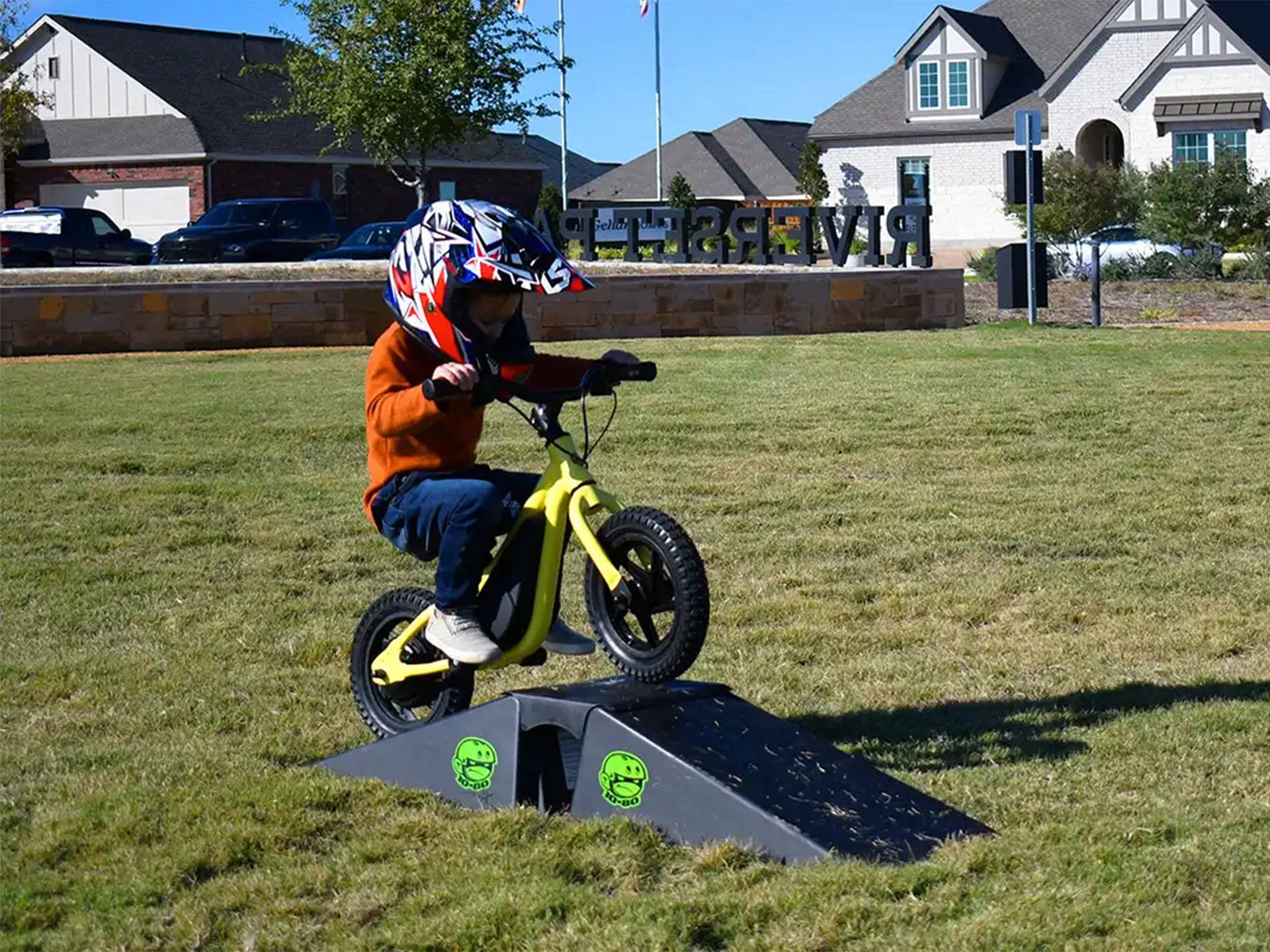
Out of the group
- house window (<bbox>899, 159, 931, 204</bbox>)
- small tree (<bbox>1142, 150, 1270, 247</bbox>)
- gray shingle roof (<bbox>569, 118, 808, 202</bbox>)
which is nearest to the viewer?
small tree (<bbox>1142, 150, 1270, 247</bbox>)

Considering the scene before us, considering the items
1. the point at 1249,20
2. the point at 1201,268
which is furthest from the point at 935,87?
the point at 1201,268

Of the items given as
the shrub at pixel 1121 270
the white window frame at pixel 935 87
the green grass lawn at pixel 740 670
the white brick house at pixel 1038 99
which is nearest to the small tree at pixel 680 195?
the white brick house at pixel 1038 99

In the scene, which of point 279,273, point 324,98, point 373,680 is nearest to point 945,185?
point 324,98

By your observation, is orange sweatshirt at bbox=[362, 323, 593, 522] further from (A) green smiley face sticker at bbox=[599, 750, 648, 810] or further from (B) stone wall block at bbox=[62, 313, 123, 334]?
(B) stone wall block at bbox=[62, 313, 123, 334]

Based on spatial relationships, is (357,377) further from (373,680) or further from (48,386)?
(373,680)

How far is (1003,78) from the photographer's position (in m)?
51.5

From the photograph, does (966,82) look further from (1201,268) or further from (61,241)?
(61,241)

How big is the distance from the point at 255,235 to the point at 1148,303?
1598cm

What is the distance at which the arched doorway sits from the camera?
48344 mm

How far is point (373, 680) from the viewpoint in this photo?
5.36 m

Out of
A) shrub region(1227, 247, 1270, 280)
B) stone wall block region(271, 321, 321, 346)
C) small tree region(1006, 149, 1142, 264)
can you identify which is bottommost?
stone wall block region(271, 321, 321, 346)

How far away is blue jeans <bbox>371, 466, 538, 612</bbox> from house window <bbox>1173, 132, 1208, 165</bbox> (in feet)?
144

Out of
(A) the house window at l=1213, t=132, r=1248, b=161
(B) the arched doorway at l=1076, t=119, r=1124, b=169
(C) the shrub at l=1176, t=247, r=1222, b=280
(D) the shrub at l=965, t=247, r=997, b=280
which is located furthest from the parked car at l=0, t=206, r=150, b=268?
(A) the house window at l=1213, t=132, r=1248, b=161

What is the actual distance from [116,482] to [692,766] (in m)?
6.77
